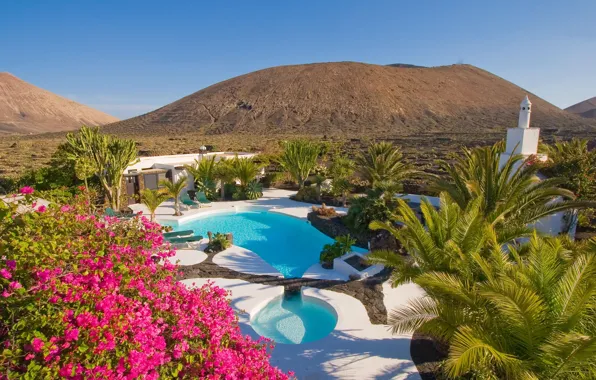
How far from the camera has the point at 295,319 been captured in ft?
26.9

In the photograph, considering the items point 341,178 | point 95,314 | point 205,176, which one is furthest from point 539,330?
point 205,176

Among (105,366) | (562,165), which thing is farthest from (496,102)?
(105,366)

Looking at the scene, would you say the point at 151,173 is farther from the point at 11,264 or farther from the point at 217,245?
the point at 11,264

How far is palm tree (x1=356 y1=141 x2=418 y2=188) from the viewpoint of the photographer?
1662cm

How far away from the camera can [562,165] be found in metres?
12.1

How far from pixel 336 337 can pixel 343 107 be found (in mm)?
85434

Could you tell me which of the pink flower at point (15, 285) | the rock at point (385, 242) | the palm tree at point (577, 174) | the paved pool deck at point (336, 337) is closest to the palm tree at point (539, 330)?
the paved pool deck at point (336, 337)

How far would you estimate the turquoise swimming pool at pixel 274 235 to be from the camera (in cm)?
1211

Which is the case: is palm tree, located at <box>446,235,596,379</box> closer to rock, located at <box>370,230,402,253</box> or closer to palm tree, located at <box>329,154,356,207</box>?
rock, located at <box>370,230,402,253</box>

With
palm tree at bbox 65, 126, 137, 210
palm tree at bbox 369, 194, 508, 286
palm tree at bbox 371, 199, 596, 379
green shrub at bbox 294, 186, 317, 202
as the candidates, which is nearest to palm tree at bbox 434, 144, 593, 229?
palm tree at bbox 369, 194, 508, 286

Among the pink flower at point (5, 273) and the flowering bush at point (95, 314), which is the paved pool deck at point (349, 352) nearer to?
the flowering bush at point (95, 314)

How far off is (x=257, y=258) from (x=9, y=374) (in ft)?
29.2

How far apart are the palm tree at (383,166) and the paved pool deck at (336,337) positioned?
7490mm

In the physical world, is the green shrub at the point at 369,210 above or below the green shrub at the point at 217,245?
above
